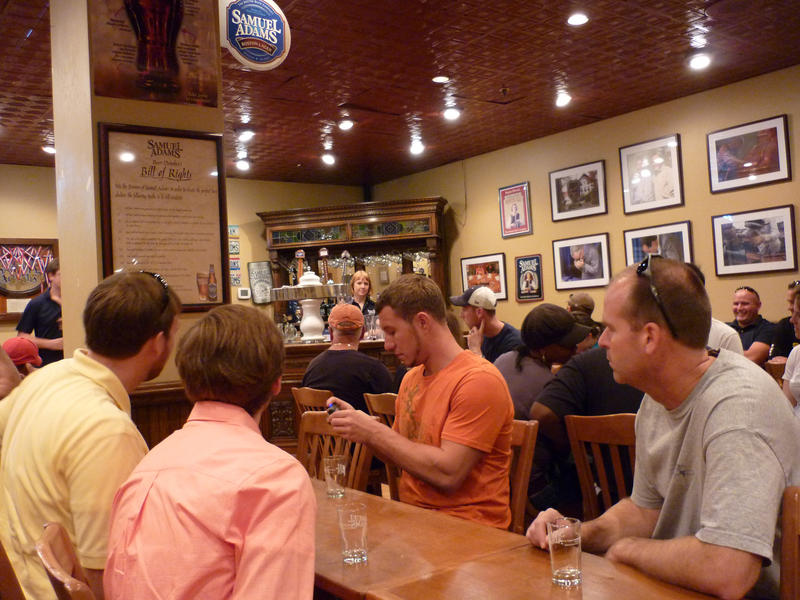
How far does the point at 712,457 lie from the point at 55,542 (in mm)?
1269

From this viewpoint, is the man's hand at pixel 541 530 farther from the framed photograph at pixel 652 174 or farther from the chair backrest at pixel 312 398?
the framed photograph at pixel 652 174

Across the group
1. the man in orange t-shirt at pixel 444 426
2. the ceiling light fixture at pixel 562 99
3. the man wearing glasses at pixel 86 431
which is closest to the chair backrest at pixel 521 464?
the man in orange t-shirt at pixel 444 426

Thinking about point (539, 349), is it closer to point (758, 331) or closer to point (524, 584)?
point (524, 584)

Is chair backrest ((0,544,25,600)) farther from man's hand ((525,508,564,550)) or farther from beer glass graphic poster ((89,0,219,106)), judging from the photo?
beer glass graphic poster ((89,0,219,106))

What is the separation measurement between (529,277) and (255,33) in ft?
18.5

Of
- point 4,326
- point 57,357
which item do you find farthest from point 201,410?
point 4,326

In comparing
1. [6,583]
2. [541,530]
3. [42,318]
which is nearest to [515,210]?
[42,318]

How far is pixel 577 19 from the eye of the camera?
16.1 feet

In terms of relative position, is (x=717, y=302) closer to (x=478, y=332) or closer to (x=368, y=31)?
(x=478, y=332)

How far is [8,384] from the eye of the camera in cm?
282

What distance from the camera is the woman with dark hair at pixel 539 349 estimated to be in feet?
10.6

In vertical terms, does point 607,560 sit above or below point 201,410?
below

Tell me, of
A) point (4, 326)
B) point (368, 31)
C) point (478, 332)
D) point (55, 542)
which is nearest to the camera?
point (55, 542)

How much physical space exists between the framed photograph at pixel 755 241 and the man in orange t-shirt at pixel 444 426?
493 centimetres
